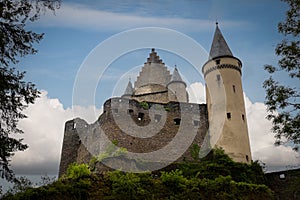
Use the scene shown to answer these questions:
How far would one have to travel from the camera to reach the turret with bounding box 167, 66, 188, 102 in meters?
35.6

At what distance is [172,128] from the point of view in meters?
26.5

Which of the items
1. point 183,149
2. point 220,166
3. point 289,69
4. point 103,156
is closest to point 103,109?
point 103,156

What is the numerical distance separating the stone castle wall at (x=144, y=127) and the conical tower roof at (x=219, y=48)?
4.45m

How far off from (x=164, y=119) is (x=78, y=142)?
8734mm

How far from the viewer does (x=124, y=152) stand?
22219 mm

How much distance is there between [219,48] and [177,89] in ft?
28.4

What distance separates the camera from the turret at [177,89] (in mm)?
35562

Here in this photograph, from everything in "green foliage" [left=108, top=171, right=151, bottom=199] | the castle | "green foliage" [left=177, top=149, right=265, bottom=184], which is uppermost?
the castle

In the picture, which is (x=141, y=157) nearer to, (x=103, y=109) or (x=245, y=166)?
(x=103, y=109)

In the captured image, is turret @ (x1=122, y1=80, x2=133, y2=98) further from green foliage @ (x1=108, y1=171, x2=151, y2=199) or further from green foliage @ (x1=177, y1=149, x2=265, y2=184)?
green foliage @ (x1=108, y1=171, x2=151, y2=199)

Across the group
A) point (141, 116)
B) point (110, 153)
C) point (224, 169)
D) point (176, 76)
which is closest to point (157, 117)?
point (141, 116)

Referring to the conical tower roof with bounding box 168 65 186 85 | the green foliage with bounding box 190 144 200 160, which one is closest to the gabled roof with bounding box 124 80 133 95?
the conical tower roof with bounding box 168 65 186 85

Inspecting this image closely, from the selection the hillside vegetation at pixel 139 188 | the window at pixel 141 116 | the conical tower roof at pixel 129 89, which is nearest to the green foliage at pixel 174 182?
the hillside vegetation at pixel 139 188

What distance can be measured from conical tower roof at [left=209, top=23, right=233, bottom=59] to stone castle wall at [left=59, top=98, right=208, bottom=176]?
4.45 m
